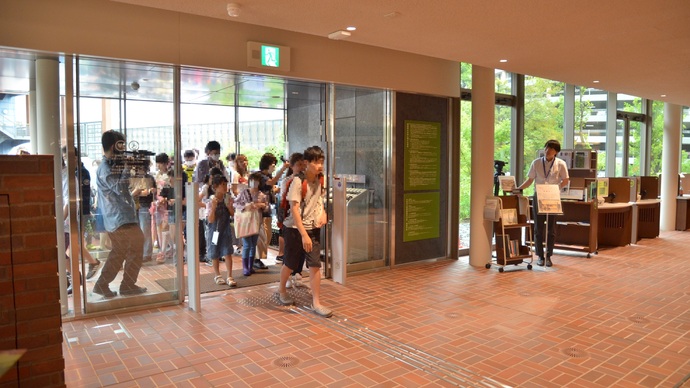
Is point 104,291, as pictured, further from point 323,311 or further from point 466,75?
point 466,75

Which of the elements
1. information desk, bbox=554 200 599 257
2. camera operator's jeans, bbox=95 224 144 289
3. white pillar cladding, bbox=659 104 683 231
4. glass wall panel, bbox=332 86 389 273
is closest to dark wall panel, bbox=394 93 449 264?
glass wall panel, bbox=332 86 389 273

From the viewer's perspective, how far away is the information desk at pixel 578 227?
8445 mm

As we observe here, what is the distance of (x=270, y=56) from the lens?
5.74m

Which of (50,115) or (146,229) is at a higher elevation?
(50,115)

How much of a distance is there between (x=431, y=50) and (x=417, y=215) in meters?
2.42

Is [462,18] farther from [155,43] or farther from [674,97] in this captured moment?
[674,97]

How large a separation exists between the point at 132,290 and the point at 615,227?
8.45 m

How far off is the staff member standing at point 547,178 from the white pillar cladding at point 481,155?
694 mm

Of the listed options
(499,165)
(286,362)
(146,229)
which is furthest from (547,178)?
(146,229)

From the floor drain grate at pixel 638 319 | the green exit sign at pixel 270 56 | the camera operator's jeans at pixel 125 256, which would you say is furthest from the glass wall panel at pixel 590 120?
the camera operator's jeans at pixel 125 256

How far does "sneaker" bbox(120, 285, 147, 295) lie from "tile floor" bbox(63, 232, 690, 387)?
27 cm

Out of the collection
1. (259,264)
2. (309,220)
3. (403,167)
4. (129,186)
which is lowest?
(259,264)

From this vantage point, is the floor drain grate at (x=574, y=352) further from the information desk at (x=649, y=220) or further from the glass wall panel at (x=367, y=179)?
the information desk at (x=649, y=220)

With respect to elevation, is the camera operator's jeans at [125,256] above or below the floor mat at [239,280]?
above
